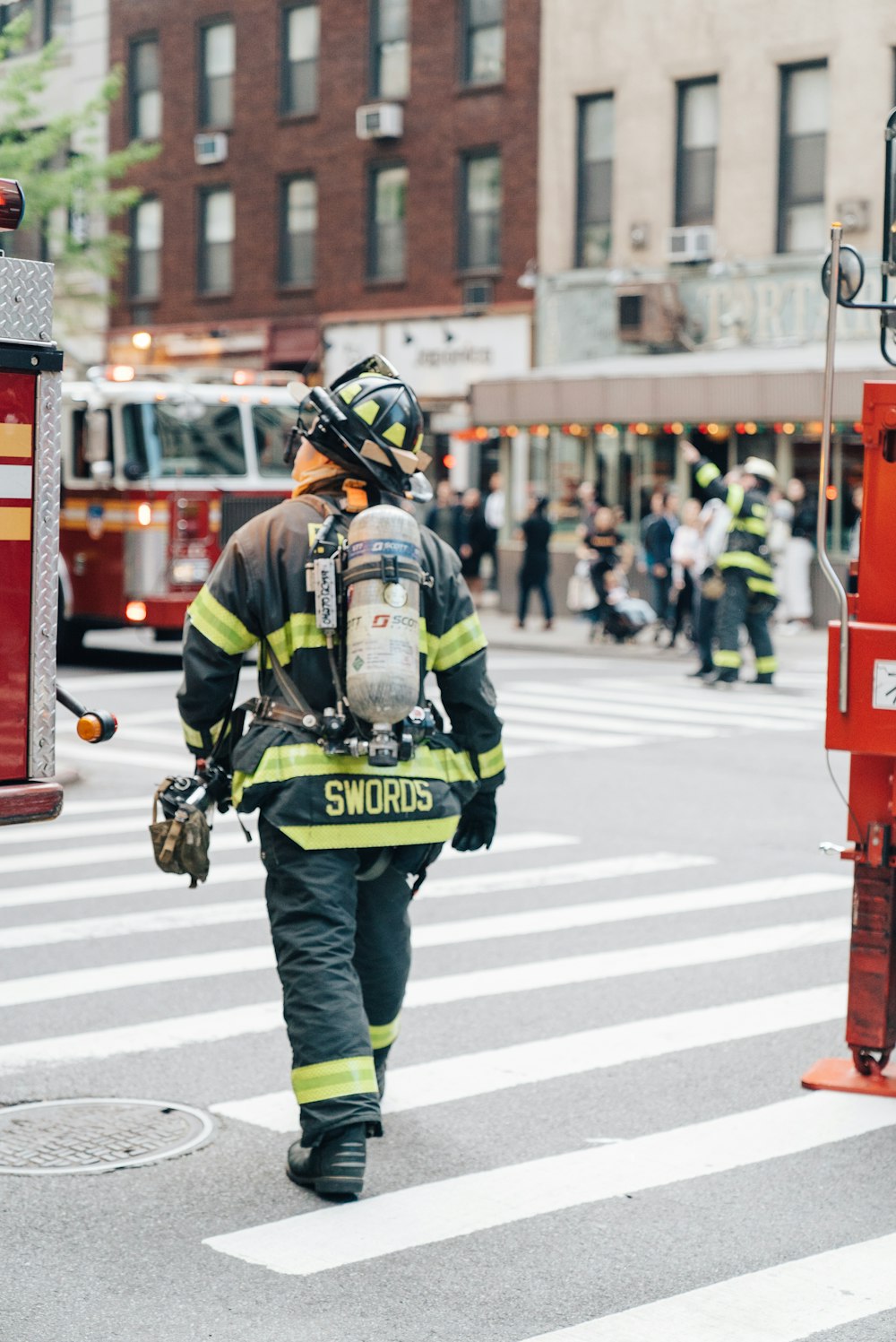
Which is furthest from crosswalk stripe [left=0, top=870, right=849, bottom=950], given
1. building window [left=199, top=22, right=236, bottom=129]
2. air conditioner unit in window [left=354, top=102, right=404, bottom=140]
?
building window [left=199, top=22, right=236, bottom=129]

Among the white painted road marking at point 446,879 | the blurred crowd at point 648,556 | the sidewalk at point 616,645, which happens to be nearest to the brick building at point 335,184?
the blurred crowd at point 648,556

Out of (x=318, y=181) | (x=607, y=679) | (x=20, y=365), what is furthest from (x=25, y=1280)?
(x=318, y=181)

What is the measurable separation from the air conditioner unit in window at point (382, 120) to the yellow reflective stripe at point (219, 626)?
96.7 feet

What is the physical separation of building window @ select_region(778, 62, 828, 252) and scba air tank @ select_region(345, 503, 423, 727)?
2438cm

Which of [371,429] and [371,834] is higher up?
[371,429]

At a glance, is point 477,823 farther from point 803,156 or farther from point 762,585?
point 803,156

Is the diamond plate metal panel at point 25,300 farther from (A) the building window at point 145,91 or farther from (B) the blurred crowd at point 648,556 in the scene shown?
(A) the building window at point 145,91

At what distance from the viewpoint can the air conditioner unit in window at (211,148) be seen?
1448 inches

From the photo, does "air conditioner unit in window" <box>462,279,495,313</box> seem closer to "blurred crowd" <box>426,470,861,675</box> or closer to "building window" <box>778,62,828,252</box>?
"blurred crowd" <box>426,470,861,675</box>

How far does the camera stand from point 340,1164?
509 cm

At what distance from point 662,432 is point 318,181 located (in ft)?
32.1

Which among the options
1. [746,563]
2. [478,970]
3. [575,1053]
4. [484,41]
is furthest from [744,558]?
[484,41]

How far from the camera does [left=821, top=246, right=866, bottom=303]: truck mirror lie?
18.9 ft

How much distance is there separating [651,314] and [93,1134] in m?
26.0
